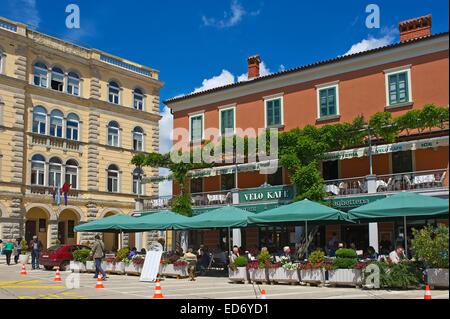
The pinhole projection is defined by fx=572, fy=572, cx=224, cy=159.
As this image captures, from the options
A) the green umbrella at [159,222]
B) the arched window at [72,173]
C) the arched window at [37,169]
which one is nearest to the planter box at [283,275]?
the green umbrella at [159,222]

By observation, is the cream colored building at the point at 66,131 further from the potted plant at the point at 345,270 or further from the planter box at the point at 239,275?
the potted plant at the point at 345,270

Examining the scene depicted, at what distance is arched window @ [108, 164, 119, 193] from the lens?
46.2 m

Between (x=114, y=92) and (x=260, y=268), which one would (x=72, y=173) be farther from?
(x=260, y=268)

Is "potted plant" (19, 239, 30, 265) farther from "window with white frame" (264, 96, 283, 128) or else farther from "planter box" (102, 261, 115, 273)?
"window with white frame" (264, 96, 283, 128)

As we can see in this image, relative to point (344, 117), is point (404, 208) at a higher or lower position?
lower

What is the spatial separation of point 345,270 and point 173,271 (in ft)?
25.2

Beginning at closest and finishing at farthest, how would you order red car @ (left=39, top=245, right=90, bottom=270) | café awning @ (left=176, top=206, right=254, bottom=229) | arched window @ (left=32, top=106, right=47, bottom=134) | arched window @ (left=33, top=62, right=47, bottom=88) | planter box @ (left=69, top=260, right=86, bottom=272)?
café awning @ (left=176, top=206, right=254, bottom=229) < planter box @ (left=69, top=260, right=86, bottom=272) < red car @ (left=39, top=245, right=90, bottom=270) < arched window @ (left=32, top=106, right=47, bottom=134) < arched window @ (left=33, top=62, right=47, bottom=88)

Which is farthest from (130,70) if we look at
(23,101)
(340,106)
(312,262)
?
(312,262)

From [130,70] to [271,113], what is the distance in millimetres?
22063

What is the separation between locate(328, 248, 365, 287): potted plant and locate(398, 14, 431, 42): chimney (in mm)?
13380

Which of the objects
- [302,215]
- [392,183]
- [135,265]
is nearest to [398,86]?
[392,183]

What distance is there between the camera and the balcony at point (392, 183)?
72.5 ft

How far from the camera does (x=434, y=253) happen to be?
15.2 m

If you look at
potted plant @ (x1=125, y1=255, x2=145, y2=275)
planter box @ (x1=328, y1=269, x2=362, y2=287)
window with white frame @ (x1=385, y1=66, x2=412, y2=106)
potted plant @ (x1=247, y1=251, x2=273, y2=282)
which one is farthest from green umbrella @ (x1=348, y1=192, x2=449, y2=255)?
potted plant @ (x1=125, y1=255, x2=145, y2=275)
